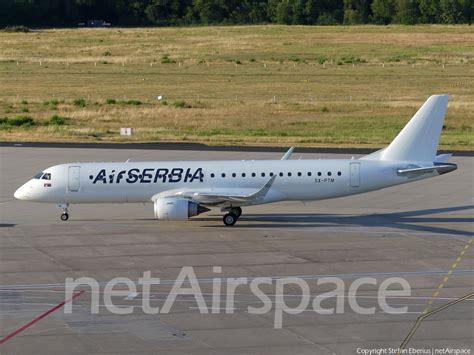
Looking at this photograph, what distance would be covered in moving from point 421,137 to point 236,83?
69584 millimetres

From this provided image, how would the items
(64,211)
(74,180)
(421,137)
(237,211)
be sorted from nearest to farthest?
(421,137), (74,180), (237,211), (64,211)

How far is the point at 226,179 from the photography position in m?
46.3

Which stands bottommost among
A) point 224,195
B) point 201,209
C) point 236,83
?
point 201,209

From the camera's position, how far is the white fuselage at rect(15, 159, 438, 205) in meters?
46.0

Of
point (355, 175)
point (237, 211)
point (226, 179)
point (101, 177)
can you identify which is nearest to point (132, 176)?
point (101, 177)

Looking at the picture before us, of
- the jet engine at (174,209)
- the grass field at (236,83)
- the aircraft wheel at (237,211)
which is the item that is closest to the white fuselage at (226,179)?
the aircraft wheel at (237,211)

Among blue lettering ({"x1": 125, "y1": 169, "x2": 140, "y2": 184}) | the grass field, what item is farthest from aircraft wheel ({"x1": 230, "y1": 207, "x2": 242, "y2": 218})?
the grass field

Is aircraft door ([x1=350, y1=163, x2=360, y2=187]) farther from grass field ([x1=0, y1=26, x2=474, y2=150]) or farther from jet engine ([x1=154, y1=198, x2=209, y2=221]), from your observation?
grass field ([x1=0, y1=26, x2=474, y2=150])

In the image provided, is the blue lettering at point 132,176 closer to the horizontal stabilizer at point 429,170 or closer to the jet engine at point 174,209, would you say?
the jet engine at point 174,209

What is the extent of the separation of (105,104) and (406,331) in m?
72.2

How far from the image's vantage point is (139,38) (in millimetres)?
169000

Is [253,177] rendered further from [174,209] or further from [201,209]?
[174,209]

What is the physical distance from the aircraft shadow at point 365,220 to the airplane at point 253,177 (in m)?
1.23

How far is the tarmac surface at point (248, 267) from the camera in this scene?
29.1 meters
